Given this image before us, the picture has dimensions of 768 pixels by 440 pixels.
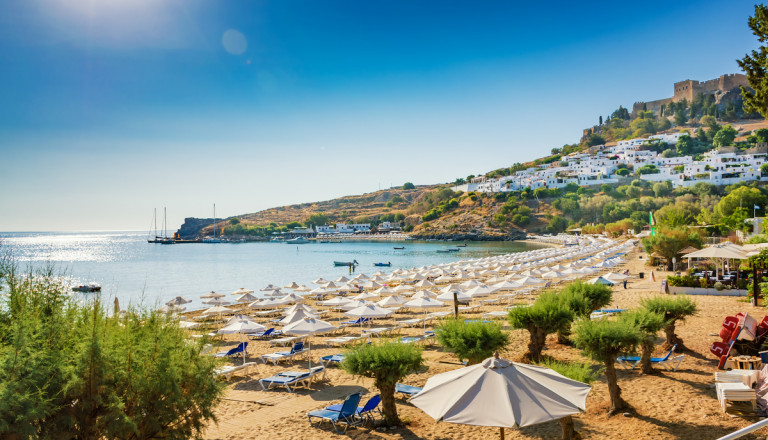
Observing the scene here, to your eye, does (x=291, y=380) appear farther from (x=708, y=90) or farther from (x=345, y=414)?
(x=708, y=90)

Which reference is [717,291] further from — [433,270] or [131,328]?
[131,328]

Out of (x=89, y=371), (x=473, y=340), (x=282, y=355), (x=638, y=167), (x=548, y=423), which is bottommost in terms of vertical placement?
(x=282, y=355)

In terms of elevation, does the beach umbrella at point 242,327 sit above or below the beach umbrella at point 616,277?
below

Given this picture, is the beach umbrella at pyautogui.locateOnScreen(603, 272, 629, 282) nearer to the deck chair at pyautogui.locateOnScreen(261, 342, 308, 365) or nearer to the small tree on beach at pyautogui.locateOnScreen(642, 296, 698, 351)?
the small tree on beach at pyautogui.locateOnScreen(642, 296, 698, 351)

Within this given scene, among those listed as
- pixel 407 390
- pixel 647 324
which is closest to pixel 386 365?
pixel 407 390

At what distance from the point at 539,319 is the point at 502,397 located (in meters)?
6.13

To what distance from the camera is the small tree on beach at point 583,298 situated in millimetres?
11969

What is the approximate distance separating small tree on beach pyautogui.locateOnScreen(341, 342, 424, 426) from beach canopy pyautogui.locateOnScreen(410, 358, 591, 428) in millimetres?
1964

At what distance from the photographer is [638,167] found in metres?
128

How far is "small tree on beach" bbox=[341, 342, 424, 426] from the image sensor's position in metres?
7.59

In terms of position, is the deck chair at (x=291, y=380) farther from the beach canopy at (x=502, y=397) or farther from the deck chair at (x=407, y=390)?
the beach canopy at (x=502, y=397)

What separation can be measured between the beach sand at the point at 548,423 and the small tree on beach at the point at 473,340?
1416 mm

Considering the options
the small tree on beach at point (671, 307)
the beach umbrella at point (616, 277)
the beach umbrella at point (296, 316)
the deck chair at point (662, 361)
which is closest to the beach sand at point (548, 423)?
the deck chair at point (662, 361)

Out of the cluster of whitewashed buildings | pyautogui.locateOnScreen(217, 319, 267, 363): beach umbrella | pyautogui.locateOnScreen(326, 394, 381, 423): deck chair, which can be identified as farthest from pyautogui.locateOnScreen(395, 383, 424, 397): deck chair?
the cluster of whitewashed buildings
